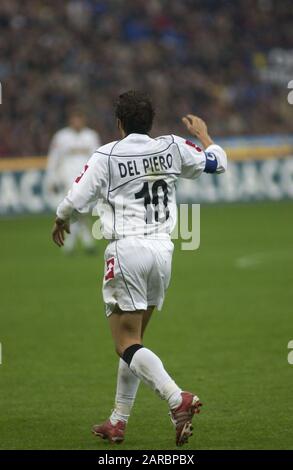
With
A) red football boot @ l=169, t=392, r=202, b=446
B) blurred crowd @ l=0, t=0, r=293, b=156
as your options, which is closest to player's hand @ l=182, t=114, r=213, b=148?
red football boot @ l=169, t=392, r=202, b=446

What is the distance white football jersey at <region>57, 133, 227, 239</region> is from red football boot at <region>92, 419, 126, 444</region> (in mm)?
1158

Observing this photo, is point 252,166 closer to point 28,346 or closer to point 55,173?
point 55,173

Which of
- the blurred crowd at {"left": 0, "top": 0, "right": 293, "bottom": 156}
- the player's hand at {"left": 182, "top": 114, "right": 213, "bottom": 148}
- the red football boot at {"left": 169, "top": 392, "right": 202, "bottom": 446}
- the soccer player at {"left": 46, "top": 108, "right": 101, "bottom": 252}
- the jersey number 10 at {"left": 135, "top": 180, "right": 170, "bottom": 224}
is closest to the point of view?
the red football boot at {"left": 169, "top": 392, "right": 202, "bottom": 446}

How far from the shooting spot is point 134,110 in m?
6.17

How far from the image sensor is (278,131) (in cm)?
2742

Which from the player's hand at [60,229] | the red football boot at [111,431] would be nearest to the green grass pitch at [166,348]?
the red football boot at [111,431]

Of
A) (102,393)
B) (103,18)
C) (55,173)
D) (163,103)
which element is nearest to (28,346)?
(102,393)

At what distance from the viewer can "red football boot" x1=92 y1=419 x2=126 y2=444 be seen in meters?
6.34

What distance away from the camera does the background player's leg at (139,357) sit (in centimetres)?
590

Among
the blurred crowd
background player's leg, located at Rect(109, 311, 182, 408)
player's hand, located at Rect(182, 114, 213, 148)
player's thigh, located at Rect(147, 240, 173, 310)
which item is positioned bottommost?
background player's leg, located at Rect(109, 311, 182, 408)

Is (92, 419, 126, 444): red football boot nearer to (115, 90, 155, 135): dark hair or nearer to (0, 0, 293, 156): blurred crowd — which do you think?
(115, 90, 155, 135): dark hair

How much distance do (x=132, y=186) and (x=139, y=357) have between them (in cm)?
100

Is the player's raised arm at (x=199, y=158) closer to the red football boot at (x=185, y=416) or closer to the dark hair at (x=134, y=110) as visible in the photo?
the dark hair at (x=134, y=110)

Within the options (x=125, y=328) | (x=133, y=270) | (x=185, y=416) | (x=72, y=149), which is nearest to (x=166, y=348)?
(x=125, y=328)
